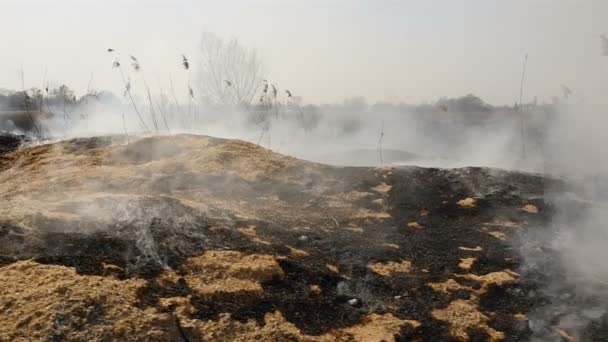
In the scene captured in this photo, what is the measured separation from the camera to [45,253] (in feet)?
11.9

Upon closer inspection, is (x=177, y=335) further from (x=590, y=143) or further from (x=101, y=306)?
(x=590, y=143)

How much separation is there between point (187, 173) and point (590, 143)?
8.03 m

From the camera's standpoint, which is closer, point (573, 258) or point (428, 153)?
point (573, 258)

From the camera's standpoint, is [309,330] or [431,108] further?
[431,108]

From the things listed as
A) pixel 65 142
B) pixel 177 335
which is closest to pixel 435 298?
pixel 177 335

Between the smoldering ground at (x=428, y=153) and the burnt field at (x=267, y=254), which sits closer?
the burnt field at (x=267, y=254)

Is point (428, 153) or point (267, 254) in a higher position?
point (267, 254)

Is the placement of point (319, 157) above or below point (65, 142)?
below

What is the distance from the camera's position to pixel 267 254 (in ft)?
13.6

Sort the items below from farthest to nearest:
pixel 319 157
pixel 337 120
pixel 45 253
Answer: pixel 337 120
pixel 319 157
pixel 45 253

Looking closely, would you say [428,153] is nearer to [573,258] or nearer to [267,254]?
[573,258]

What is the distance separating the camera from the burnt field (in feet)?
10.5

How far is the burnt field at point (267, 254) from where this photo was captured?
3186 mm

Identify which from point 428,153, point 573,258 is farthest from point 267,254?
point 428,153
